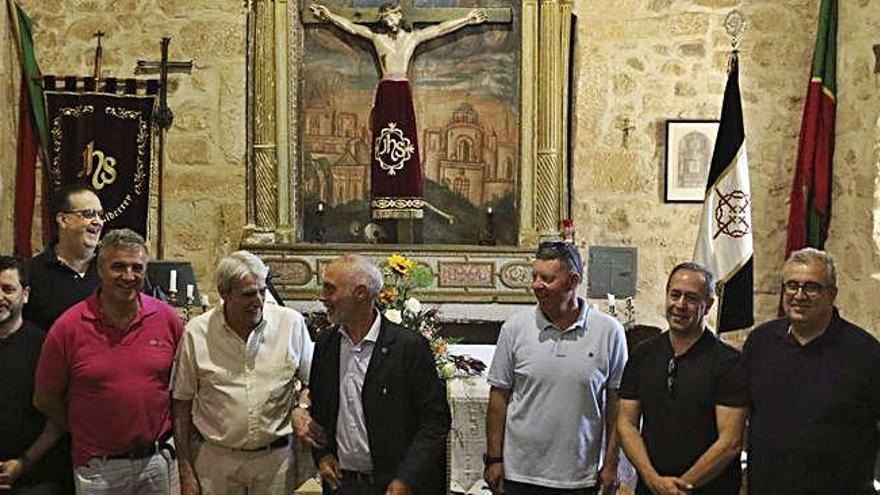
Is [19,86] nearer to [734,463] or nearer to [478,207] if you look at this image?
[478,207]

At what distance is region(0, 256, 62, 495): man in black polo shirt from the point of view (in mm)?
3332

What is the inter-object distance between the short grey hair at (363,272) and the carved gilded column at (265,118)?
3761 mm

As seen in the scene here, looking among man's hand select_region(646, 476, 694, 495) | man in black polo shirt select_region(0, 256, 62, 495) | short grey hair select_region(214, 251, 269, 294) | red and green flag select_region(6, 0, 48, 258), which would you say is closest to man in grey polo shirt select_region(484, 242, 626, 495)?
man's hand select_region(646, 476, 694, 495)

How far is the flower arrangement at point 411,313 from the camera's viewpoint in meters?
4.30

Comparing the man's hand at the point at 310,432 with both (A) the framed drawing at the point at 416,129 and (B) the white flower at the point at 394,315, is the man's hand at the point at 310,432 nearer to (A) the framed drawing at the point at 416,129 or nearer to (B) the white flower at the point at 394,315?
(B) the white flower at the point at 394,315

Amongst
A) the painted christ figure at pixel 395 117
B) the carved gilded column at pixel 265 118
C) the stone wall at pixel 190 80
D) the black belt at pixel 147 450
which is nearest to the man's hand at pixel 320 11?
the painted christ figure at pixel 395 117

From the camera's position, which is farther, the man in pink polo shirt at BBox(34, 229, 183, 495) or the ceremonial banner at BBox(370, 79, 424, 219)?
the ceremonial banner at BBox(370, 79, 424, 219)

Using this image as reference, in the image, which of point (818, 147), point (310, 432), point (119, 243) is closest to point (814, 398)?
point (310, 432)

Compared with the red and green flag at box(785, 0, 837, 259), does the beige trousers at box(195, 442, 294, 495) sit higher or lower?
lower

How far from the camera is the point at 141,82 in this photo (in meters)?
6.93

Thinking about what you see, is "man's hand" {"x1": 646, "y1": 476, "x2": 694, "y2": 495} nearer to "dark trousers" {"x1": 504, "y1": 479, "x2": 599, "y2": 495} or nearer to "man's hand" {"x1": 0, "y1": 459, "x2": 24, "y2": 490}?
"dark trousers" {"x1": 504, "y1": 479, "x2": 599, "y2": 495}

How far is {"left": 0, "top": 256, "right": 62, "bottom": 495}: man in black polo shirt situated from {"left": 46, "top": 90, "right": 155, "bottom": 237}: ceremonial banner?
3.43 m

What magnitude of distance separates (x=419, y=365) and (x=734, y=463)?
3.31 ft

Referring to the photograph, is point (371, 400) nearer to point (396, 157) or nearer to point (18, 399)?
point (18, 399)
